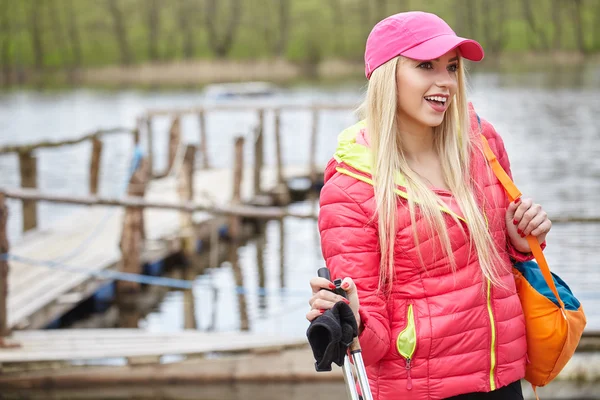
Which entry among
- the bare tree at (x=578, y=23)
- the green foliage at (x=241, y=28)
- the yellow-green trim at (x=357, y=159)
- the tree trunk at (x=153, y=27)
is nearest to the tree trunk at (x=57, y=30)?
the green foliage at (x=241, y=28)

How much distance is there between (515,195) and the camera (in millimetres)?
2227

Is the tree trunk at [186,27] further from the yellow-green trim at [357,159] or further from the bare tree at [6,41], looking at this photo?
the yellow-green trim at [357,159]

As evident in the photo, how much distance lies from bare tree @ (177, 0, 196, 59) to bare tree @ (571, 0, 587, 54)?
4071 cm

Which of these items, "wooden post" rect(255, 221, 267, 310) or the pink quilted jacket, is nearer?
the pink quilted jacket

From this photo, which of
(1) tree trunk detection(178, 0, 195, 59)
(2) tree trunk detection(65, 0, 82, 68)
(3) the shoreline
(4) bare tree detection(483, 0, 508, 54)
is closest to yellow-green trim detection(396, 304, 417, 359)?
(3) the shoreline

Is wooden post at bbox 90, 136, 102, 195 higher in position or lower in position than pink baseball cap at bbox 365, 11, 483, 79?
lower

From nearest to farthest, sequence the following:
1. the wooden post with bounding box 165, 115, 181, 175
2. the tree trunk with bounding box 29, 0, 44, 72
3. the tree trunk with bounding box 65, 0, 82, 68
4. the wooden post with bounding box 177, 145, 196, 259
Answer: the wooden post with bounding box 177, 145, 196, 259 < the wooden post with bounding box 165, 115, 181, 175 < the tree trunk with bounding box 29, 0, 44, 72 < the tree trunk with bounding box 65, 0, 82, 68

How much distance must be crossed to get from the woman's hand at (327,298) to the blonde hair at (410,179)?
11cm

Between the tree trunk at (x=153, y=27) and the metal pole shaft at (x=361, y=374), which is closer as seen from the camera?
the metal pole shaft at (x=361, y=374)

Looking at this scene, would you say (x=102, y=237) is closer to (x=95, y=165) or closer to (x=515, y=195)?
(x=95, y=165)

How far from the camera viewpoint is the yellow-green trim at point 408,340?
2.11 meters

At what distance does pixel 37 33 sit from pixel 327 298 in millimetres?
99030

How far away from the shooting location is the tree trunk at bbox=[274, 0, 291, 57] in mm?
96250

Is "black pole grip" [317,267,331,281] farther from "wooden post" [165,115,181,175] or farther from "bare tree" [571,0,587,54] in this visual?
"bare tree" [571,0,587,54]
